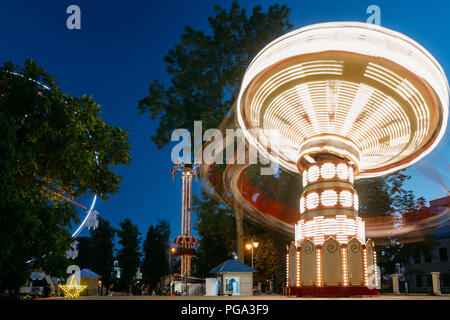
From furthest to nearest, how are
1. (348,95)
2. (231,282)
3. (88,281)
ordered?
1. (88,281)
2. (231,282)
3. (348,95)

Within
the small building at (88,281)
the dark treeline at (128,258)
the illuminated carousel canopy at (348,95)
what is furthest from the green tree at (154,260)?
the illuminated carousel canopy at (348,95)

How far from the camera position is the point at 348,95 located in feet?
53.7

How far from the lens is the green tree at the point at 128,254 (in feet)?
219

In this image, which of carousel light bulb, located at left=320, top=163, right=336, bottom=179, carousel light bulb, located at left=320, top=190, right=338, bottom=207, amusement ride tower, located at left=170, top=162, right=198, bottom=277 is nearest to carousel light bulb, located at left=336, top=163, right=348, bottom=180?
carousel light bulb, located at left=320, top=163, right=336, bottom=179

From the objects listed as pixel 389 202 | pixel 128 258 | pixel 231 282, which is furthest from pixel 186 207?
pixel 128 258

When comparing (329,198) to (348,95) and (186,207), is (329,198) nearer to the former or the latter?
(348,95)

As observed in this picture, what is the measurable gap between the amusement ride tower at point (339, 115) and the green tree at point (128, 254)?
53.5m

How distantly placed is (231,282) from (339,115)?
12526 mm

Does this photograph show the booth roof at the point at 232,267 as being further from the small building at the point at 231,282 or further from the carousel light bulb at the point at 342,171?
the carousel light bulb at the point at 342,171

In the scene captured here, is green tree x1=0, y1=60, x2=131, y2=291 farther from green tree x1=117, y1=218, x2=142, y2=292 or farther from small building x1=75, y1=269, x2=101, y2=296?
green tree x1=117, y1=218, x2=142, y2=292

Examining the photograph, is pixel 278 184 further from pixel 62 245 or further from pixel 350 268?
pixel 62 245

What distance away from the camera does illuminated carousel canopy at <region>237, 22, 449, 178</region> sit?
47.2 feet
